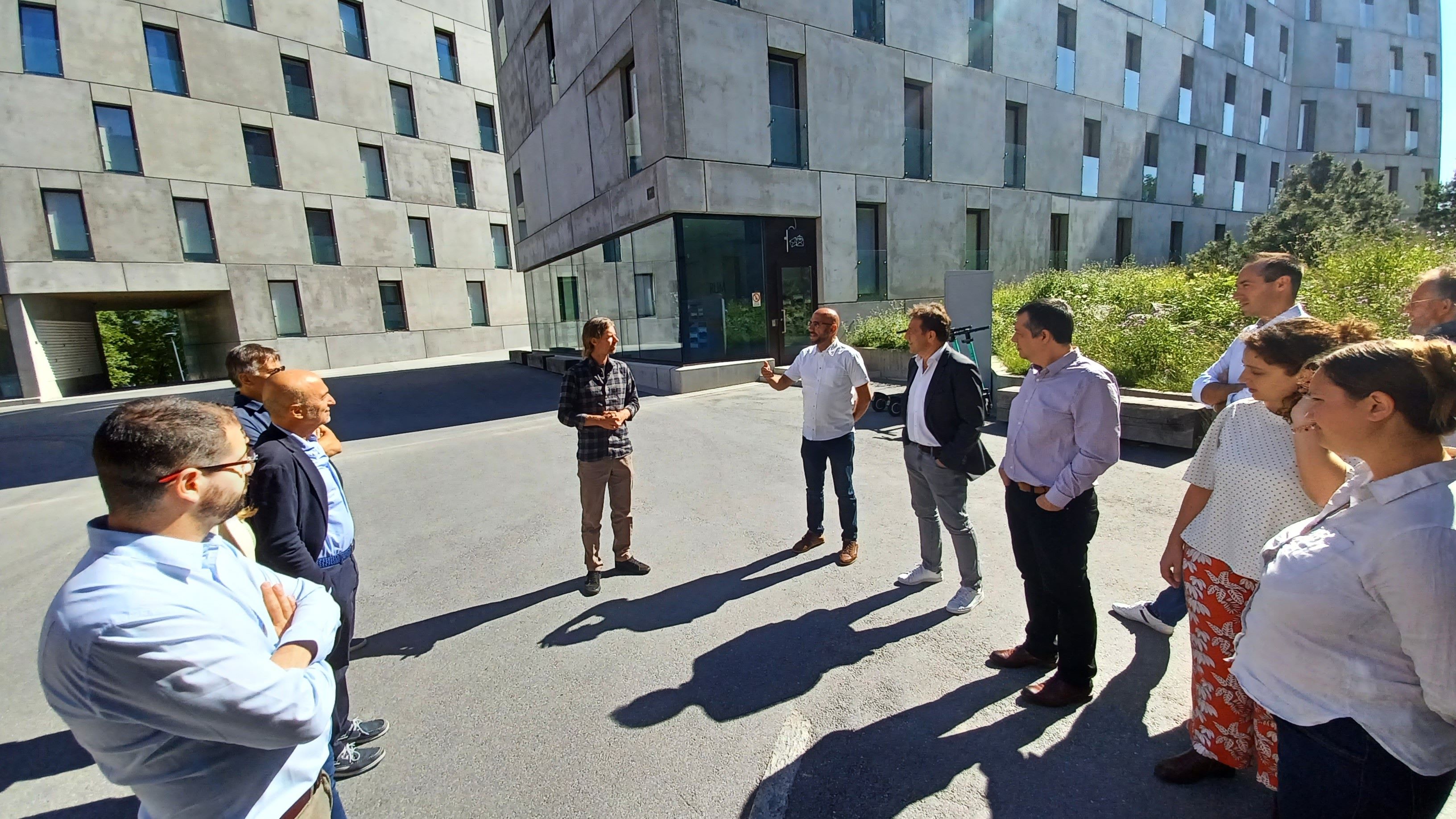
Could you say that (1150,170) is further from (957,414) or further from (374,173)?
(374,173)

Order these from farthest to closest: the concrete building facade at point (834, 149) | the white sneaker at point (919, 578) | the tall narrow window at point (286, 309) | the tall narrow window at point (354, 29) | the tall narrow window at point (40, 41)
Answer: the tall narrow window at point (354, 29) < the tall narrow window at point (286, 309) < the tall narrow window at point (40, 41) < the concrete building facade at point (834, 149) < the white sneaker at point (919, 578)

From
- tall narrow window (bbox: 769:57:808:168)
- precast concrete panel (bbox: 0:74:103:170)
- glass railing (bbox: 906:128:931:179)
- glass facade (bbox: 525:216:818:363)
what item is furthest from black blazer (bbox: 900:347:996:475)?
precast concrete panel (bbox: 0:74:103:170)

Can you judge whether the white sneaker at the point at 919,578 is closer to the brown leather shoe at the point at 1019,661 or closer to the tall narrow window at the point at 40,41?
the brown leather shoe at the point at 1019,661

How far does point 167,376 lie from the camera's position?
24.7 meters

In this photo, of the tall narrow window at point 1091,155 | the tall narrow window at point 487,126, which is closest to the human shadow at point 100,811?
the tall narrow window at point 1091,155

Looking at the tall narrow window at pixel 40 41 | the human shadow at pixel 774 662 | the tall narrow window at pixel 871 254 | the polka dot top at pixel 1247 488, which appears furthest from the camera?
the tall narrow window at pixel 40 41

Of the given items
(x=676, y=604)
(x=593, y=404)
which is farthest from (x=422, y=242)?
(x=676, y=604)

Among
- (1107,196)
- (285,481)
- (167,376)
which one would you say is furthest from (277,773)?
(167,376)

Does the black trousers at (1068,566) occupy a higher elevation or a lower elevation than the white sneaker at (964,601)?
higher

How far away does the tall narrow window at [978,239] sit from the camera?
56.7 ft

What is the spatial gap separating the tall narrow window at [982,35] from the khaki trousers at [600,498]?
1703 cm

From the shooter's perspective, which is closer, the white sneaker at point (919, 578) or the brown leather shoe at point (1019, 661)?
the brown leather shoe at point (1019, 661)

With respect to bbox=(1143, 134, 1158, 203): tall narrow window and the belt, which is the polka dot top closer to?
the belt

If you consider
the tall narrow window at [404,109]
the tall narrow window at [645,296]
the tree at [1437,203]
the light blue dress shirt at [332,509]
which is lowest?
the light blue dress shirt at [332,509]
